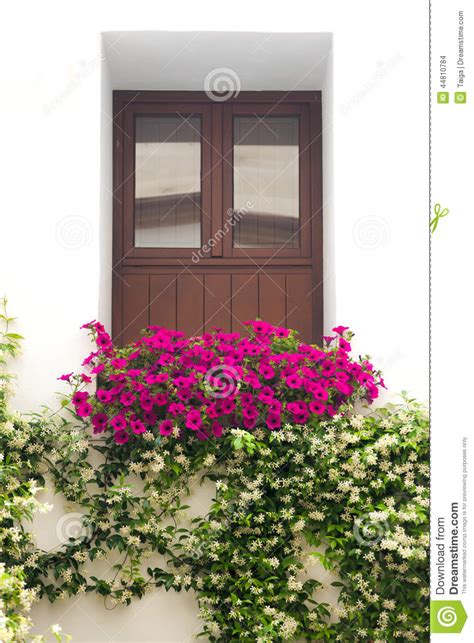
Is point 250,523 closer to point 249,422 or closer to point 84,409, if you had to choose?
point 249,422

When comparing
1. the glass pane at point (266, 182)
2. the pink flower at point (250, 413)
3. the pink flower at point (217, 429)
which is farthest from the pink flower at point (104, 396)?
the glass pane at point (266, 182)

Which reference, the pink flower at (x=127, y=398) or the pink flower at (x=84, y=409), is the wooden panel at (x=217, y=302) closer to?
the pink flower at (x=127, y=398)

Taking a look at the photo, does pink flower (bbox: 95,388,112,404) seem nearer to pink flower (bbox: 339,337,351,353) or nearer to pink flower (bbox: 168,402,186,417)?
pink flower (bbox: 168,402,186,417)

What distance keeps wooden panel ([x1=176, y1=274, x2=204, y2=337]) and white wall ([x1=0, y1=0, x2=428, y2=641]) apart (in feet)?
1.31

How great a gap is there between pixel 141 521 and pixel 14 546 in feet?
1.67

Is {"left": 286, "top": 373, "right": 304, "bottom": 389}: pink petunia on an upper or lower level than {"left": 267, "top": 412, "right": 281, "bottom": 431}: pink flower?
upper

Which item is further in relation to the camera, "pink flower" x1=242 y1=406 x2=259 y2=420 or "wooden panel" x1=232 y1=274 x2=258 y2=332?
"wooden panel" x1=232 y1=274 x2=258 y2=332

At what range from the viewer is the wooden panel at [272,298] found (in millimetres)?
3756

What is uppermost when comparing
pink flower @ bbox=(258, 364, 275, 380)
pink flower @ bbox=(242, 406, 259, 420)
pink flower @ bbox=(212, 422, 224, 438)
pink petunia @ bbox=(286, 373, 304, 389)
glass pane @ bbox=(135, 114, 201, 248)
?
glass pane @ bbox=(135, 114, 201, 248)

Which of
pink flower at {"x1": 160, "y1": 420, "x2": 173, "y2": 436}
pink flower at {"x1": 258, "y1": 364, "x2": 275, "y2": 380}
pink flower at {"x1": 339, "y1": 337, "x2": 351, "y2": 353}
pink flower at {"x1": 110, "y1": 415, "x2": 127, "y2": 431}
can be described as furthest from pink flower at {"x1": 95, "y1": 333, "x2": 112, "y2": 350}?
pink flower at {"x1": 339, "y1": 337, "x2": 351, "y2": 353}

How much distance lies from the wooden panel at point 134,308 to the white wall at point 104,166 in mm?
218

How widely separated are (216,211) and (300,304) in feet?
2.08

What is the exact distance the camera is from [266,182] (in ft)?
12.6

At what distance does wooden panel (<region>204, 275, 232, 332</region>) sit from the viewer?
147 inches
